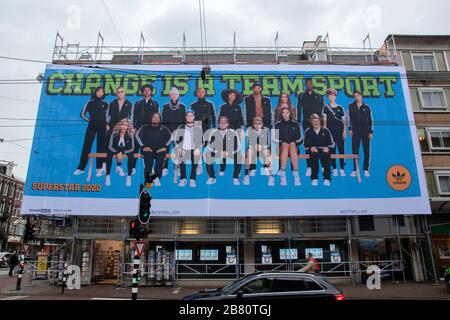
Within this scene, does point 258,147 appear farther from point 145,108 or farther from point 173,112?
point 145,108

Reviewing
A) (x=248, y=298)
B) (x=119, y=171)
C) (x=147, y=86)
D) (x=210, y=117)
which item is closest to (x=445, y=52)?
(x=210, y=117)

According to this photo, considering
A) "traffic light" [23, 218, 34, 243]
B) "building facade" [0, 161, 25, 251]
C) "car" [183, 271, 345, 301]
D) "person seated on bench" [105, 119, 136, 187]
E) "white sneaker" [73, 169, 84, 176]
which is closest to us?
"car" [183, 271, 345, 301]

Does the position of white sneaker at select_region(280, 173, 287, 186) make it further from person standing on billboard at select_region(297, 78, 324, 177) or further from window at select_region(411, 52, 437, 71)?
window at select_region(411, 52, 437, 71)

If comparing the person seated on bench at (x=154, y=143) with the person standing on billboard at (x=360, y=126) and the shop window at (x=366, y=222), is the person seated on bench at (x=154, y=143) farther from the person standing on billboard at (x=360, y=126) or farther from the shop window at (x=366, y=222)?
the shop window at (x=366, y=222)

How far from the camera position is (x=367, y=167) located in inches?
823

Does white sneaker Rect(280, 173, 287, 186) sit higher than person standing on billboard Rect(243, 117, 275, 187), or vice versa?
person standing on billboard Rect(243, 117, 275, 187)

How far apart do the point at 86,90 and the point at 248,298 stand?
18.4 m

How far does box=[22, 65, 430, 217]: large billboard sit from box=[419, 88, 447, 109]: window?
9.71ft

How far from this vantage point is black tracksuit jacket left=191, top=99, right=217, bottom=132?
70.2 feet

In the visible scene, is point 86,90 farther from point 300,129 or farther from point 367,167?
point 367,167

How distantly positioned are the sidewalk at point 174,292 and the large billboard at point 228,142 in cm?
399

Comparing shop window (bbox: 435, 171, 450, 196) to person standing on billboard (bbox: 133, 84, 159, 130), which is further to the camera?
shop window (bbox: 435, 171, 450, 196)

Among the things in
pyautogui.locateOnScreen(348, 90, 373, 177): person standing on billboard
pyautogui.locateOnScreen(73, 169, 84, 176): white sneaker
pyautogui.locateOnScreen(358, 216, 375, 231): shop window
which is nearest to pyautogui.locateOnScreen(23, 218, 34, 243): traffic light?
pyautogui.locateOnScreen(73, 169, 84, 176): white sneaker

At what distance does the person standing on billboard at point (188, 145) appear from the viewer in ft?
67.6
